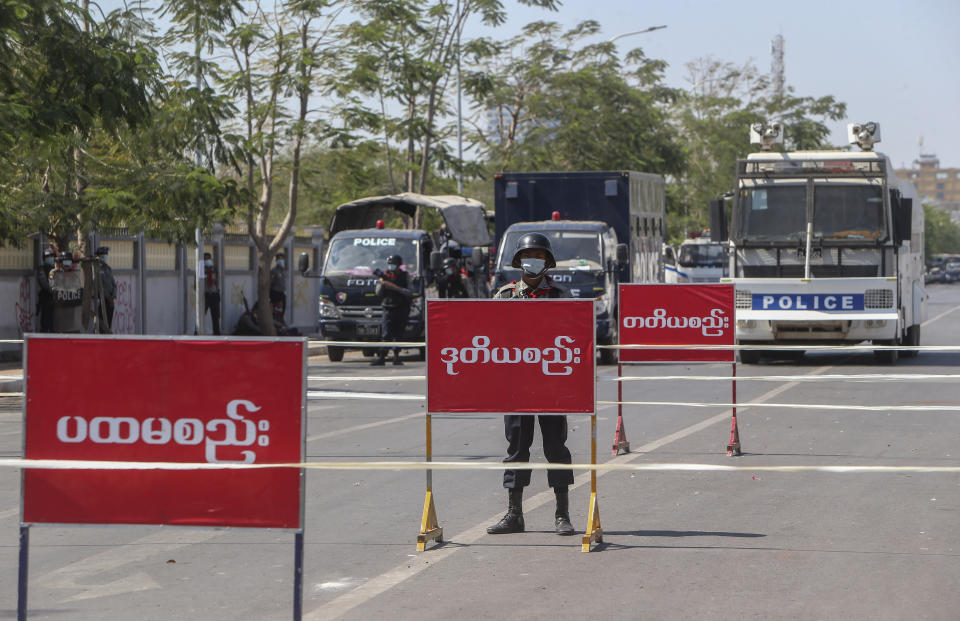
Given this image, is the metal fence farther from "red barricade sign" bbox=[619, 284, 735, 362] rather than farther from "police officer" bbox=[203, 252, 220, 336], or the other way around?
"red barricade sign" bbox=[619, 284, 735, 362]

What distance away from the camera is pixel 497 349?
7.63 m

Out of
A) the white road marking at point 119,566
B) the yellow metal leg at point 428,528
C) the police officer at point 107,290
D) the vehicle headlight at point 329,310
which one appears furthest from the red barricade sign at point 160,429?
the vehicle headlight at point 329,310

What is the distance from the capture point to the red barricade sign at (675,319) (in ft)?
39.1

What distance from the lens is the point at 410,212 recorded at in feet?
93.7

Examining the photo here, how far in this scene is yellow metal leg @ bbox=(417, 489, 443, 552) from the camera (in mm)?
7395

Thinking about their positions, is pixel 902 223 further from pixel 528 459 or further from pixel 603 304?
pixel 528 459

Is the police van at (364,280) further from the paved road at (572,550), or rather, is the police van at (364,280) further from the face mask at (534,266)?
the face mask at (534,266)

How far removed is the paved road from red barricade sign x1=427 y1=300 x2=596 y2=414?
795 mm

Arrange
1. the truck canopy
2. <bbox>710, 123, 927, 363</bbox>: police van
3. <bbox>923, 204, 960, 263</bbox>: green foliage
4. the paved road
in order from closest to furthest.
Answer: the paved road
<bbox>710, 123, 927, 363</bbox>: police van
the truck canopy
<bbox>923, 204, 960, 263</bbox>: green foliage

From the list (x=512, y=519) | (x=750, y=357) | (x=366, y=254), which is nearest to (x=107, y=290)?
(x=366, y=254)

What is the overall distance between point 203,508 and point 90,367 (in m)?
0.71

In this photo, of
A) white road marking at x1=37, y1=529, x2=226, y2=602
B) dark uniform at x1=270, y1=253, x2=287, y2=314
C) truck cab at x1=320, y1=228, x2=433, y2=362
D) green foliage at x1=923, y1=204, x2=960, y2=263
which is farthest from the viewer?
green foliage at x1=923, y1=204, x2=960, y2=263

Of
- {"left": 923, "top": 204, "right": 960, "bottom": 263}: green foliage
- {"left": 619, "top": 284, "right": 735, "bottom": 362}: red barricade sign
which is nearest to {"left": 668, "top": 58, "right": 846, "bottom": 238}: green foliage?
{"left": 619, "top": 284, "right": 735, "bottom": 362}: red barricade sign

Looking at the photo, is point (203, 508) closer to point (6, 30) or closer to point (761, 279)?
point (6, 30)
